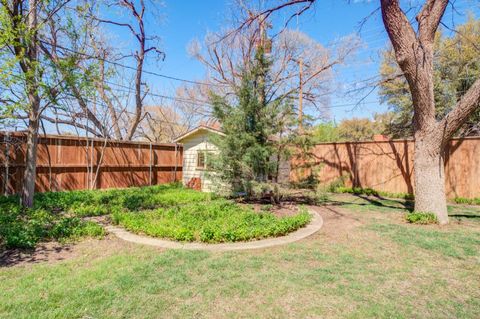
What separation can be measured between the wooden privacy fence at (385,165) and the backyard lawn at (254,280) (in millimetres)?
3694

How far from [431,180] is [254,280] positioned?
485cm

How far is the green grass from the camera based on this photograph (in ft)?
14.5

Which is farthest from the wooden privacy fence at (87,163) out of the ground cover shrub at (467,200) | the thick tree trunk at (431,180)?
the ground cover shrub at (467,200)

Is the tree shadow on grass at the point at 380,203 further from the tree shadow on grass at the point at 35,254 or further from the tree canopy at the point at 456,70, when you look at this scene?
the tree shadow on grass at the point at 35,254

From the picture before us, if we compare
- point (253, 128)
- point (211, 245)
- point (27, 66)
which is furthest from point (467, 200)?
point (27, 66)

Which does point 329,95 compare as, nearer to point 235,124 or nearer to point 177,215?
point 235,124

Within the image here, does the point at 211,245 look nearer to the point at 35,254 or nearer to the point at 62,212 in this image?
the point at 35,254

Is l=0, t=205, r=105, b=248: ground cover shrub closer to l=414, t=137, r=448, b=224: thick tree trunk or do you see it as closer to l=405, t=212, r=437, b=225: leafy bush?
l=405, t=212, r=437, b=225: leafy bush

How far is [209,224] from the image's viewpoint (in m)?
4.91

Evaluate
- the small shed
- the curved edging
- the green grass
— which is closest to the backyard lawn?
A: the curved edging

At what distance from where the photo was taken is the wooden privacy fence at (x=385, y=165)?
830cm

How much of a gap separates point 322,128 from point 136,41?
1325 centimetres

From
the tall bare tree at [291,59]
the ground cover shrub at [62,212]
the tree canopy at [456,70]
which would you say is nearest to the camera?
the ground cover shrub at [62,212]

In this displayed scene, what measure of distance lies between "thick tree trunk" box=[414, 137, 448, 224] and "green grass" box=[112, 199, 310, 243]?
8.29 ft
